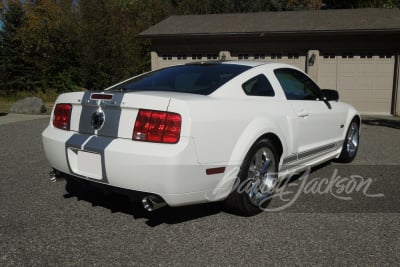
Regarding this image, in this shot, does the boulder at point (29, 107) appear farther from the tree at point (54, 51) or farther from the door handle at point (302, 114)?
the door handle at point (302, 114)

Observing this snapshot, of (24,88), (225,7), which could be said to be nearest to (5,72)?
(24,88)

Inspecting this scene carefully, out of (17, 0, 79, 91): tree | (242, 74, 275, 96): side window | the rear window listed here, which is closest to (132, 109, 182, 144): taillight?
the rear window

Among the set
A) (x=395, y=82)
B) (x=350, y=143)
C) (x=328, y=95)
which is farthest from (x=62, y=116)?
(x=395, y=82)

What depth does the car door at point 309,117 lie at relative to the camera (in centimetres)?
446

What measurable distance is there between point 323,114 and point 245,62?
124 cm

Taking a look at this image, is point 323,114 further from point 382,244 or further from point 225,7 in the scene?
point 225,7

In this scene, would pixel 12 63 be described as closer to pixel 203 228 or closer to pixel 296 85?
pixel 296 85

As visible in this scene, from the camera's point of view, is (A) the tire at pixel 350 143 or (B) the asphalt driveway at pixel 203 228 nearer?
(B) the asphalt driveway at pixel 203 228

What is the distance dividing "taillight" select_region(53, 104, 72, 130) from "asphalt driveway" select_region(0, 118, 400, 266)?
0.86 m

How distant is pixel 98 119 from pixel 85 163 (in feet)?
1.30

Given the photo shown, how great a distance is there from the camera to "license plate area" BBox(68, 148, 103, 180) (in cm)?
336

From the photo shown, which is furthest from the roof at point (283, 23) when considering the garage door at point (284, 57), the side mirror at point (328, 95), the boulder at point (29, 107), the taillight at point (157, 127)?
the taillight at point (157, 127)

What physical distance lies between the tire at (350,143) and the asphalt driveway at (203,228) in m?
0.79

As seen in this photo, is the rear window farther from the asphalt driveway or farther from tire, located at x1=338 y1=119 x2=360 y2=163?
tire, located at x1=338 y1=119 x2=360 y2=163
